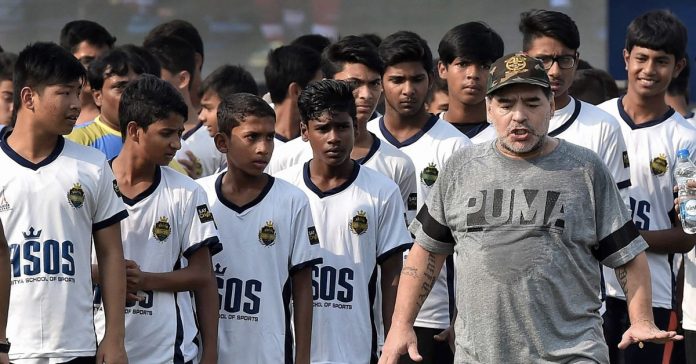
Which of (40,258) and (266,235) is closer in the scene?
(40,258)

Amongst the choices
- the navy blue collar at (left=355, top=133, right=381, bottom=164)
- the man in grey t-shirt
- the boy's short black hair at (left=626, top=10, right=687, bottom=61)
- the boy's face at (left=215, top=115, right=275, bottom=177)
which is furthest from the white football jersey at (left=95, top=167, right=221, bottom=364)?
the boy's short black hair at (left=626, top=10, right=687, bottom=61)

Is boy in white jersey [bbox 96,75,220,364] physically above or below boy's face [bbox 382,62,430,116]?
below

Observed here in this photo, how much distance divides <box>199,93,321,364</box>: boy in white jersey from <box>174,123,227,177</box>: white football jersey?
187 cm

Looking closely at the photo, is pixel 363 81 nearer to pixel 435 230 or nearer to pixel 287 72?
pixel 287 72

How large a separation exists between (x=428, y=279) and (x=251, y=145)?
1724 mm

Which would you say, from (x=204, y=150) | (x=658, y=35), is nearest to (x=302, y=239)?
(x=204, y=150)

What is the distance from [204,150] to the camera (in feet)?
33.6

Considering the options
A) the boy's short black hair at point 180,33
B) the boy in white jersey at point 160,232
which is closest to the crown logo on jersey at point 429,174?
the boy in white jersey at point 160,232

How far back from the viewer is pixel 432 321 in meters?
8.83

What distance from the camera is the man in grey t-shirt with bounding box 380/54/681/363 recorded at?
6484mm

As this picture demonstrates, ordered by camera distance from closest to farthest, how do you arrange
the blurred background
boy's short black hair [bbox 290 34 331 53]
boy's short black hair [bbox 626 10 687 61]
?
boy's short black hair [bbox 626 10 687 61], boy's short black hair [bbox 290 34 331 53], the blurred background

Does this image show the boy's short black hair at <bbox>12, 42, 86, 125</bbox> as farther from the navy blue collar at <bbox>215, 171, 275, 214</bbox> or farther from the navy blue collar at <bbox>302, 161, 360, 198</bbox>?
the navy blue collar at <bbox>302, 161, 360, 198</bbox>

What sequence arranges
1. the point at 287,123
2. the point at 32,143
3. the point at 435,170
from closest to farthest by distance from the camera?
1. the point at 32,143
2. the point at 435,170
3. the point at 287,123

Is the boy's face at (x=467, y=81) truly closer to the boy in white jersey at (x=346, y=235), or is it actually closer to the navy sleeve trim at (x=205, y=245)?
the boy in white jersey at (x=346, y=235)
